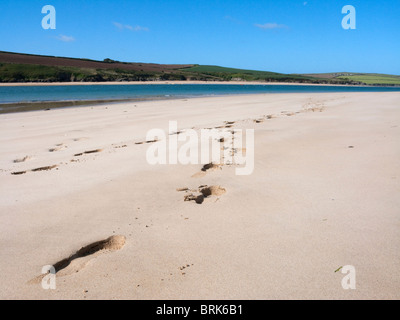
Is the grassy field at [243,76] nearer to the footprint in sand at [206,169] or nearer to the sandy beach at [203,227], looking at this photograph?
the footprint in sand at [206,169]

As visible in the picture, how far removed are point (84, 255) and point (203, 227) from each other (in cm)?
116

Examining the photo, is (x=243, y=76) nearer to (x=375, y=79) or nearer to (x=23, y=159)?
(x=375, y=79)

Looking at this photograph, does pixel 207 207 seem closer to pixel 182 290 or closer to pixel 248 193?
pixel 248 193

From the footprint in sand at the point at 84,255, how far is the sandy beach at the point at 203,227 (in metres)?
0.01

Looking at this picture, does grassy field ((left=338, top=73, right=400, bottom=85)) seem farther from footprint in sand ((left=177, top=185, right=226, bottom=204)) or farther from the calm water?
footprint in sand ((left=177, top=185, right=226, bottom=204))

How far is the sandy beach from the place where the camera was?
222 centimetres

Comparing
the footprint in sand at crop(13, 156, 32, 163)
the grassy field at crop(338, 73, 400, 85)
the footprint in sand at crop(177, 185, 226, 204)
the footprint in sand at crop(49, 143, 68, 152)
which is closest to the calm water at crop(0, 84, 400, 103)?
the footprint in sand at crop(49, 143, 68, 152)

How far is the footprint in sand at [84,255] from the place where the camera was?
2429mm

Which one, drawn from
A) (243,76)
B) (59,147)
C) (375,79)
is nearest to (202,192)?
(59,147)

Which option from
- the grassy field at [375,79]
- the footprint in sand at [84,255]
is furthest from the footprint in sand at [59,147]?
the grassy field at [375,79]

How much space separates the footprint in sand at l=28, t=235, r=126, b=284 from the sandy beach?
1 cm

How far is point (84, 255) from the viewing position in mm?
2678

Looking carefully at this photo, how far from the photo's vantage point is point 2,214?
348 centimetres

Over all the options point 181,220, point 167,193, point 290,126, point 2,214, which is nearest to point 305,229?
point 181,220
